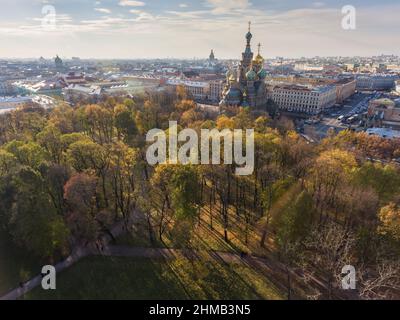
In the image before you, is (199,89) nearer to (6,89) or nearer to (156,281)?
(6,89)

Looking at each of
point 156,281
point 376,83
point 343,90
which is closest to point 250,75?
point 156,281

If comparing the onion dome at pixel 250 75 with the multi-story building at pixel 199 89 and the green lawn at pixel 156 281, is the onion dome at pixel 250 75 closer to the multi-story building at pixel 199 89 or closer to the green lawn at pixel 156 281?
the multi-story building at pixel 199 89

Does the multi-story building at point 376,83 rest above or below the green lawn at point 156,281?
Result: above

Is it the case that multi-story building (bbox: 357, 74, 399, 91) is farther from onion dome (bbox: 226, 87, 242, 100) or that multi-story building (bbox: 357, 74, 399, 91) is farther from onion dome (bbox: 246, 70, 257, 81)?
onion dome (bbox: 226, 87, 242, 100)

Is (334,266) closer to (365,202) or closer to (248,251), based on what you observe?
(365,202)

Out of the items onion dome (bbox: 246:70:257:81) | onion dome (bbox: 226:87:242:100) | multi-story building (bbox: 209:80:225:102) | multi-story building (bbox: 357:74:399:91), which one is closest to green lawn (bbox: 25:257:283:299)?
onion dome (bbox: 226:87:242:100)

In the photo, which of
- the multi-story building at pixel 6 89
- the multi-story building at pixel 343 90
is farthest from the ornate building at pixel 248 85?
the multi-story building at pixel 6 89

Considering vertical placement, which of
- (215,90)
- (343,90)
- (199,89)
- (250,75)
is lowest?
(215,90)
